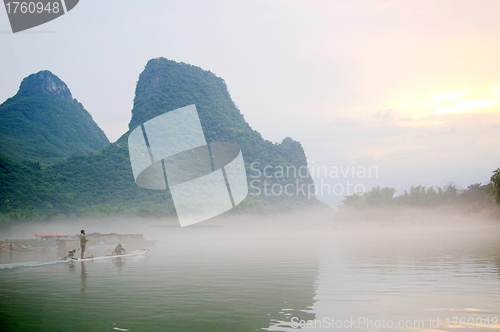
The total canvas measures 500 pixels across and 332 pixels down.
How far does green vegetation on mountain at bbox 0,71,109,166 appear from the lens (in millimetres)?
108250

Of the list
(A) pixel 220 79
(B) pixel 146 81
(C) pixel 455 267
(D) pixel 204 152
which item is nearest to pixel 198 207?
(D) pixel 204 152

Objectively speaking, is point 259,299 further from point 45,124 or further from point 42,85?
point 42,85

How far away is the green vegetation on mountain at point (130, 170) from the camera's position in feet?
233

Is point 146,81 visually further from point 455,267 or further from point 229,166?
point 455,267

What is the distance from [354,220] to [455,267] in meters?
92.6

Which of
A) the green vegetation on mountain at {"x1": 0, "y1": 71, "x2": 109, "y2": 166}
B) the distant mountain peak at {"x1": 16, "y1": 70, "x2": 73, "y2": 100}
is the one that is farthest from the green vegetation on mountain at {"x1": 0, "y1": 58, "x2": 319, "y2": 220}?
→ the green vegetation on mountain at {"x1": 0, "y1": 71, "x2": 109, "y2": 166}

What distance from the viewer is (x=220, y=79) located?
166375mm

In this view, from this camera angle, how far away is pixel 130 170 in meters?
95.1

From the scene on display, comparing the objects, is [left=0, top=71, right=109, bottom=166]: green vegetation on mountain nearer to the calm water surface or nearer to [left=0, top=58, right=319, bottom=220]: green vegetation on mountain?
[left=0, top=58, right=319, bottom=220]: green vegetation on mountain

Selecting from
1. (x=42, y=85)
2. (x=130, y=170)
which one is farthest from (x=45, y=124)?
(x=130, y=170)

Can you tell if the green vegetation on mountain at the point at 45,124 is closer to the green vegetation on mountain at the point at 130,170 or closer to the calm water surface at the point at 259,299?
the green vegetation on mountain at the point at 130,170

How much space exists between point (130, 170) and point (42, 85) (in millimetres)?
80989

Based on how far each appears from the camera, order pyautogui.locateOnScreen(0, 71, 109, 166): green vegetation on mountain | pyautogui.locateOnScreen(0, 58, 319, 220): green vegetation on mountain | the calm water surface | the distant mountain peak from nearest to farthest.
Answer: the calm water surface, pyautogui.locateOnScreen(0, 58, 319, 220): green vegetation on mountain, pyautogui.locateOnScreen(0, 71, 109, 166): green vegetation on mountain, the distant mountain peak

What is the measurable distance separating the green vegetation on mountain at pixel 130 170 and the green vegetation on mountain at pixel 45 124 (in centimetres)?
146
